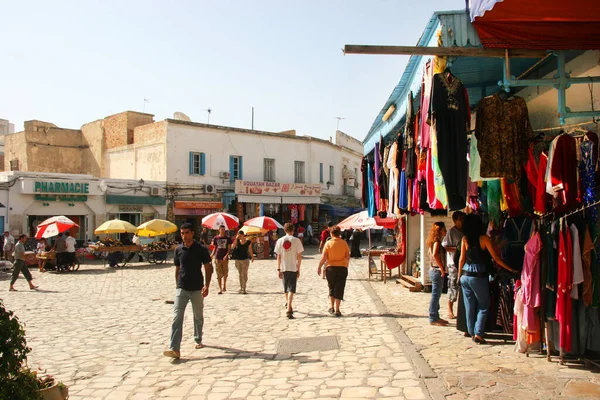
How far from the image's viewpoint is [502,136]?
5707 mm

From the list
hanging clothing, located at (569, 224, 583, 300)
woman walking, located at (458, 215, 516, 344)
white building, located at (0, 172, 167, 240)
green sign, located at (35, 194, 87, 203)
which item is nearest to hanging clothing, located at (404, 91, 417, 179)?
woman walking, located at (458, 215, 516, 344)

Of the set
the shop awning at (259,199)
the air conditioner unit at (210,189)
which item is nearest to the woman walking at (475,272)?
the air conditioner unit at (210,189)

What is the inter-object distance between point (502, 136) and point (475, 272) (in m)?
2.17

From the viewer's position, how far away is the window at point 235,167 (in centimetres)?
3375

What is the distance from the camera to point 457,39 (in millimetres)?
5387

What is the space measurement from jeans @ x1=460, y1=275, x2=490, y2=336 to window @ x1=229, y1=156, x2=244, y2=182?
27.3 meters

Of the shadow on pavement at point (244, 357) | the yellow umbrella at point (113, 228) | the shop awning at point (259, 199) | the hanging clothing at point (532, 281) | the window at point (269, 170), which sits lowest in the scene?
the shadow on pavement at point (244, 357)

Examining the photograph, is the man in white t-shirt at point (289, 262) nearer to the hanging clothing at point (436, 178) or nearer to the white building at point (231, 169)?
the hanging clothing at point (436, 178)

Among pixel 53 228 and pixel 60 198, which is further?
pixel 60 198

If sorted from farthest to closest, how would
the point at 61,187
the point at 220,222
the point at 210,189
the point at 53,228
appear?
the point at 210,189, the point at 61,187, the point at 53,228, the point at 220,222

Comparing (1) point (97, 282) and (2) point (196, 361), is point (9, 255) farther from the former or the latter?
(2) point (196, 361)

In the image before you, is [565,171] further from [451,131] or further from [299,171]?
[299,171]

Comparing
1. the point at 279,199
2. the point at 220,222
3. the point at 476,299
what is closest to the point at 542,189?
the point at 476,299

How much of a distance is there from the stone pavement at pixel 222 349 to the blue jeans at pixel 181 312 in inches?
9.0
